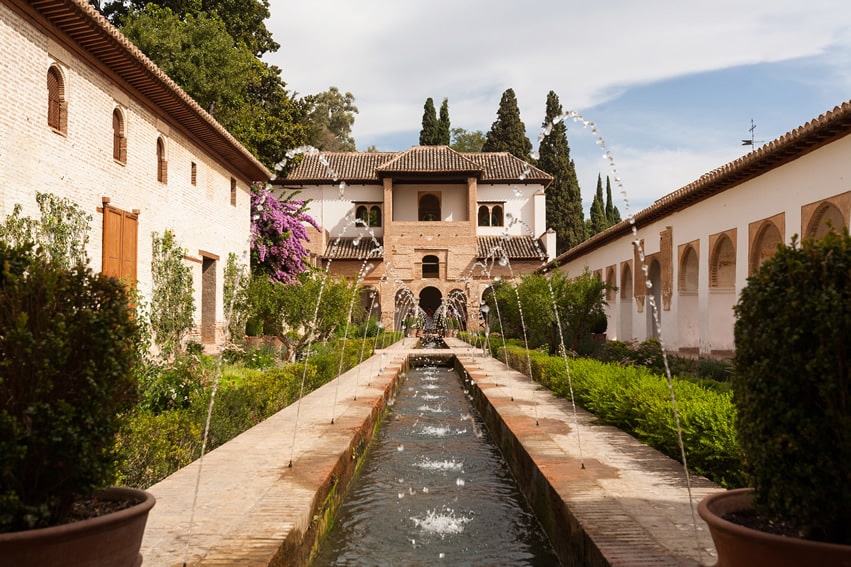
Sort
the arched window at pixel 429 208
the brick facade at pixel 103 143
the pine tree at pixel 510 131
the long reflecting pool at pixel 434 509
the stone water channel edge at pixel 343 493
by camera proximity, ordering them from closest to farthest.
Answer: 1. the stone water channel edge at pixel 343 493
2. the long reflecting pool at pixel 434 509
3. the brick facade at pixel 103 143
4. the arched window at pixel 429 208
5. the pine tree at pixel 510 131

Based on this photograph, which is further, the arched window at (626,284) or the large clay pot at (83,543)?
the arched window at (626,284)

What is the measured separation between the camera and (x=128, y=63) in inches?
410

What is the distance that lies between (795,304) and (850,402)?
362mm

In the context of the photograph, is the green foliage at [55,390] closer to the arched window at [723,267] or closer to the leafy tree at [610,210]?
the arched window at [723,267]

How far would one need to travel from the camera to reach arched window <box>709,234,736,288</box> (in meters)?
15.3

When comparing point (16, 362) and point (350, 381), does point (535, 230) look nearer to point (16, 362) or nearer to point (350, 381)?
point (350, 381)

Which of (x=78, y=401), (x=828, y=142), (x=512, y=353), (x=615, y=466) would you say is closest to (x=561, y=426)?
(x=615, y=466)

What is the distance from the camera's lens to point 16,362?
8.96 ft

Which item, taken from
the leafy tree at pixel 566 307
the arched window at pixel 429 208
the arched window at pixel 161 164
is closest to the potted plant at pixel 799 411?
the arched window at pixel 161 164

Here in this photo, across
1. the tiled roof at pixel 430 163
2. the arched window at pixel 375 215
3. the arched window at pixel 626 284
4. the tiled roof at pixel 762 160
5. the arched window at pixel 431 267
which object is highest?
the tiled roof at pixel 430 163

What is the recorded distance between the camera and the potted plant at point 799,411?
248cm

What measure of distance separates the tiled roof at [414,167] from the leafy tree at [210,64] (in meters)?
9.43

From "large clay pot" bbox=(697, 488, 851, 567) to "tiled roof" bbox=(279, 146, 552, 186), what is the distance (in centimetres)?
3056

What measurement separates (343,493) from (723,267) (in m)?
11.8
